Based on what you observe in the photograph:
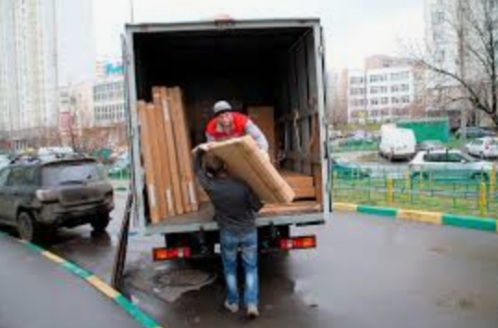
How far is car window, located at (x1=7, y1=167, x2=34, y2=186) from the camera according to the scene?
12.0 metres

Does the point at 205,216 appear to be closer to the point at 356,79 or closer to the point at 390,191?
the point at 390,191

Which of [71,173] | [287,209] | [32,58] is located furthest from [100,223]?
[32,58]

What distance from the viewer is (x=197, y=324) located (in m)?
6.24

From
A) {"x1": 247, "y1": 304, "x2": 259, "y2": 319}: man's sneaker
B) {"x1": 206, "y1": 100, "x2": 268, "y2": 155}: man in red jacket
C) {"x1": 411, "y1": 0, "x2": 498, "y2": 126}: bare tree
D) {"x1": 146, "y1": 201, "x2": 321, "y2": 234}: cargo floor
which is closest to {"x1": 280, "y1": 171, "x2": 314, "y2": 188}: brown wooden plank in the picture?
{"x1": 146, "y1": 201, "x2": 321, "y2": 234}: cargo floor

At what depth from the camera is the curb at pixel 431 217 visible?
11251 millimetres

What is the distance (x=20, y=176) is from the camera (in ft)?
40.5

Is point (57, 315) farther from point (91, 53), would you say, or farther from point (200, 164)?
point (91, 53)

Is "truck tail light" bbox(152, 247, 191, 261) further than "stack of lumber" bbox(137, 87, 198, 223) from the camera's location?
Yes

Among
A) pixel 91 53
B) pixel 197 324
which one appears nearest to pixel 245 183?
pixel 197 324

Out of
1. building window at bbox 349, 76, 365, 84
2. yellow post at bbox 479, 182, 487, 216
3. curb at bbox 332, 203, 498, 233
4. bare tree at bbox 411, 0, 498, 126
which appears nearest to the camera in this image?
curb at bbox 332, 203, 498, 233

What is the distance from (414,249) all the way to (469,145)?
33.2 m

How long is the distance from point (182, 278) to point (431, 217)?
6174 millimetres

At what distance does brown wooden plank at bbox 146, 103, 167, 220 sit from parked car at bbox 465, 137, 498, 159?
29.8 metres

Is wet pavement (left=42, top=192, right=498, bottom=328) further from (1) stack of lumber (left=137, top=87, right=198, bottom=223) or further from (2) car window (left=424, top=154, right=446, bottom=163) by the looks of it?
(2) car window (left=424, top=154, right=446, bottom=163)
